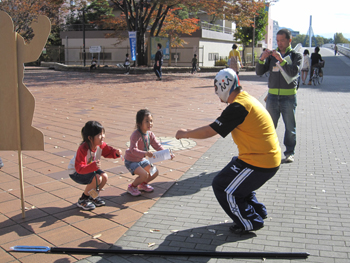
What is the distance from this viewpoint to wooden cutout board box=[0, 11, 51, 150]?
3760mm

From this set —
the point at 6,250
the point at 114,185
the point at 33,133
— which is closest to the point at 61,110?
the point at 114,185

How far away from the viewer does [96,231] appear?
3705 millimetres

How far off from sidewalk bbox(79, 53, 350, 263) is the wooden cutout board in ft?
4.89

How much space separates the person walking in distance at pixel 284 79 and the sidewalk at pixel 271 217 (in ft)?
2.16

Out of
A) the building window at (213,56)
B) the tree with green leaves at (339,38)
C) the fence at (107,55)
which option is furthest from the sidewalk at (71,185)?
the tree with green leaves at (339,38)

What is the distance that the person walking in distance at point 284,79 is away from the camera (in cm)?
569

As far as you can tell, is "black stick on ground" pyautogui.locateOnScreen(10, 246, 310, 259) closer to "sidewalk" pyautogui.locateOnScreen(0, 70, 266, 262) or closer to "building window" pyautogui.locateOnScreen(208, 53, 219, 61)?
"sidewalk" pyautogui.locateOnScreen(0, 70, 266, 262)

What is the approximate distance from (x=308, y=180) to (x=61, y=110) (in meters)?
8.01

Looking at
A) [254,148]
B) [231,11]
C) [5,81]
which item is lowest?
[254,148]

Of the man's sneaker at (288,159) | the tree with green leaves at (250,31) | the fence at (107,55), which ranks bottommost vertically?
the man's sneaker at (288,159)

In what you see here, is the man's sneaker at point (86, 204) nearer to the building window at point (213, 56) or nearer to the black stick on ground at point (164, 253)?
the black stick on ground at point (164, 253)

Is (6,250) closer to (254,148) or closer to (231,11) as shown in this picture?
(254,148)

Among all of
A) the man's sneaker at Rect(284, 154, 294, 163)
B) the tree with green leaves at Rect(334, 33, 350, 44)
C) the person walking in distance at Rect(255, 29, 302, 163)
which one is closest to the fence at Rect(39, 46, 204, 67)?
the person walking in distance at Rect(255, 29, 302, 163)

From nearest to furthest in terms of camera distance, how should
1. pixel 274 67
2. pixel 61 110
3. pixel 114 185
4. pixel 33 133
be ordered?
pixel 33 133 → pixel 114 185 → pixel 274 67 → pixel 61 110
